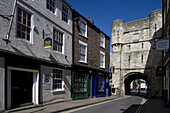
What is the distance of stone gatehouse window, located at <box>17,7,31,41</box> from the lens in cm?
893

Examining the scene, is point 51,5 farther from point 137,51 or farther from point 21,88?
point 137,51

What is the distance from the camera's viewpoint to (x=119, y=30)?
106 ft

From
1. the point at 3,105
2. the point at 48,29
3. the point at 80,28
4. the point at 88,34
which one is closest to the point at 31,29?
the point at 48,29

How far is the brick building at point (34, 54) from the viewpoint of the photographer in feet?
25.9

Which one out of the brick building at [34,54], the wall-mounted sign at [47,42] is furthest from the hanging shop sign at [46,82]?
the wall-mounted sign at [47,42]

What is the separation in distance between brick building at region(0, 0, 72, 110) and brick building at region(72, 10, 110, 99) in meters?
1.51

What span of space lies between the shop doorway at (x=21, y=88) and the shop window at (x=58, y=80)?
7.35 feet

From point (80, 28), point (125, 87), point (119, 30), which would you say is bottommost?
point (125, 87)

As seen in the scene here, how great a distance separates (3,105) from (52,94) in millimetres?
4158

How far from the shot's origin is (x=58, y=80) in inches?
481

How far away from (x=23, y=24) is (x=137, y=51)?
1008 inches

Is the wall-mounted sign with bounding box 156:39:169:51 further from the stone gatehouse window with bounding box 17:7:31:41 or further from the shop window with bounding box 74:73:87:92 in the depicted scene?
the shop window with bounding box 74:73:87:92

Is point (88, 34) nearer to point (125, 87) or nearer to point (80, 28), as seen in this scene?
A: point (80, 28)

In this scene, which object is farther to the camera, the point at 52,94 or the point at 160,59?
the point at 160,59
